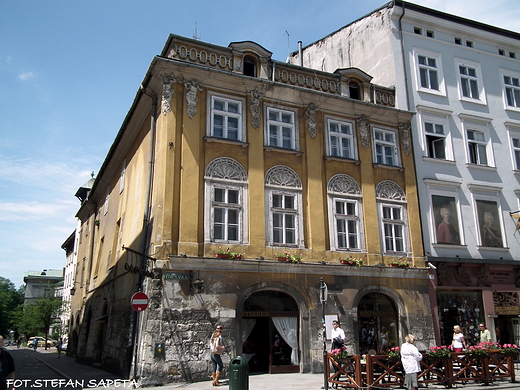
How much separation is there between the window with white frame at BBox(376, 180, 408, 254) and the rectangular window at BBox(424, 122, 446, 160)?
3.24 m

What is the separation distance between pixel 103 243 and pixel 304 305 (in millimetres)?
13779

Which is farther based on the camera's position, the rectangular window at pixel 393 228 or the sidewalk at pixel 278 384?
the rectangular window at pixel 393 228

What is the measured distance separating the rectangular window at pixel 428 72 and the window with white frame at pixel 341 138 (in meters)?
5.52

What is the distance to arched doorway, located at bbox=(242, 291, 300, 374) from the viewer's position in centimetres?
1562

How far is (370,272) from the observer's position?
1784 cm

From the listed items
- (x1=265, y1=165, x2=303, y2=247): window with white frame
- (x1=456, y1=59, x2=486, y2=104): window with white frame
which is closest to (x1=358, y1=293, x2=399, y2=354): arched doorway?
(x1=265, y1=165, x2=303, y2=247): window with white frame

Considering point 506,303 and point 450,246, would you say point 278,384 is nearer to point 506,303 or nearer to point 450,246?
point 450,246

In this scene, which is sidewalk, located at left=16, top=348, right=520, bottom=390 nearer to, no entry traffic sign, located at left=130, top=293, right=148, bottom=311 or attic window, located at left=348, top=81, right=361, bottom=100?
no entry traffic sign, located at left=130, top=293, right=148, bottom=311

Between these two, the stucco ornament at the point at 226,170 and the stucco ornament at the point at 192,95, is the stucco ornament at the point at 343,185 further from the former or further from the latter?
the stucco ornament at the point at 192,95

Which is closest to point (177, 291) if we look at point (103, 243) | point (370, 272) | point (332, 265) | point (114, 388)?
point (114, 388)

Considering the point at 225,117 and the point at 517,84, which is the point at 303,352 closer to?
the point at 225,117

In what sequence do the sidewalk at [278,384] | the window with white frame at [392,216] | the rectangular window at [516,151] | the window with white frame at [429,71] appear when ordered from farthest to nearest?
the rectangular window at [516,151], the window with white frame at [429,71], the window with white frame at [392,216], the sidewalk at [278,384]

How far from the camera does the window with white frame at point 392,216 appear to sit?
1900 centimetres

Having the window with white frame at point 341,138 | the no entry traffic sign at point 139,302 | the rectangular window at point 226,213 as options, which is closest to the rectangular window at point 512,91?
the window with white frame at point 341,138
